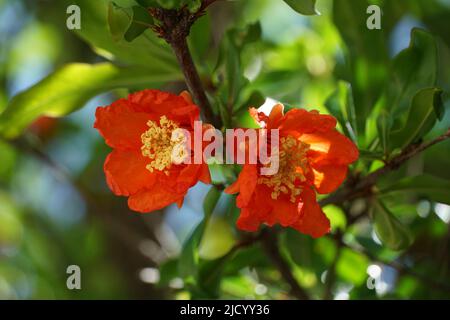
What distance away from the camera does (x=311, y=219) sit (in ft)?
5.33

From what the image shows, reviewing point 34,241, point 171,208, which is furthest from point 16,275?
point 171,208

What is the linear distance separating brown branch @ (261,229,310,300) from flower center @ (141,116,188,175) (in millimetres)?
588

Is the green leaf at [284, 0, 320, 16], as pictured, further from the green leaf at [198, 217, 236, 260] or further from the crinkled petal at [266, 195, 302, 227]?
the green leaf at [198, 217, 236, 260]

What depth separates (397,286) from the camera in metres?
2.39

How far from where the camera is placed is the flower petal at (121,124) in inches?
65.0

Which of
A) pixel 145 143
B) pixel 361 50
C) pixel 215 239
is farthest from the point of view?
pixel 215 239

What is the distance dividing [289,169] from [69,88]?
2.39ft

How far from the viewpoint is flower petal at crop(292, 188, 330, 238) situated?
63.7 inches

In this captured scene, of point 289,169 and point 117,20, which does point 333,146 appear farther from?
point 117,20

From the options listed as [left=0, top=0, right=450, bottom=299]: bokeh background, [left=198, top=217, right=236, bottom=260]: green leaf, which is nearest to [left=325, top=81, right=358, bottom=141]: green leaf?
[left=0, top=0, right=450, bottom=299]: bokeh background

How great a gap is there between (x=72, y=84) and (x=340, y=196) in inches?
31.7

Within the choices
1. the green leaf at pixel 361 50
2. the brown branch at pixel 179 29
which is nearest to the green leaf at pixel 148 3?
the brown branch at pixel 179 29

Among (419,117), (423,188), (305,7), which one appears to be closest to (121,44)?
(305,7)

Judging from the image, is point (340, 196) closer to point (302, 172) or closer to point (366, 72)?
point (302, 172)
